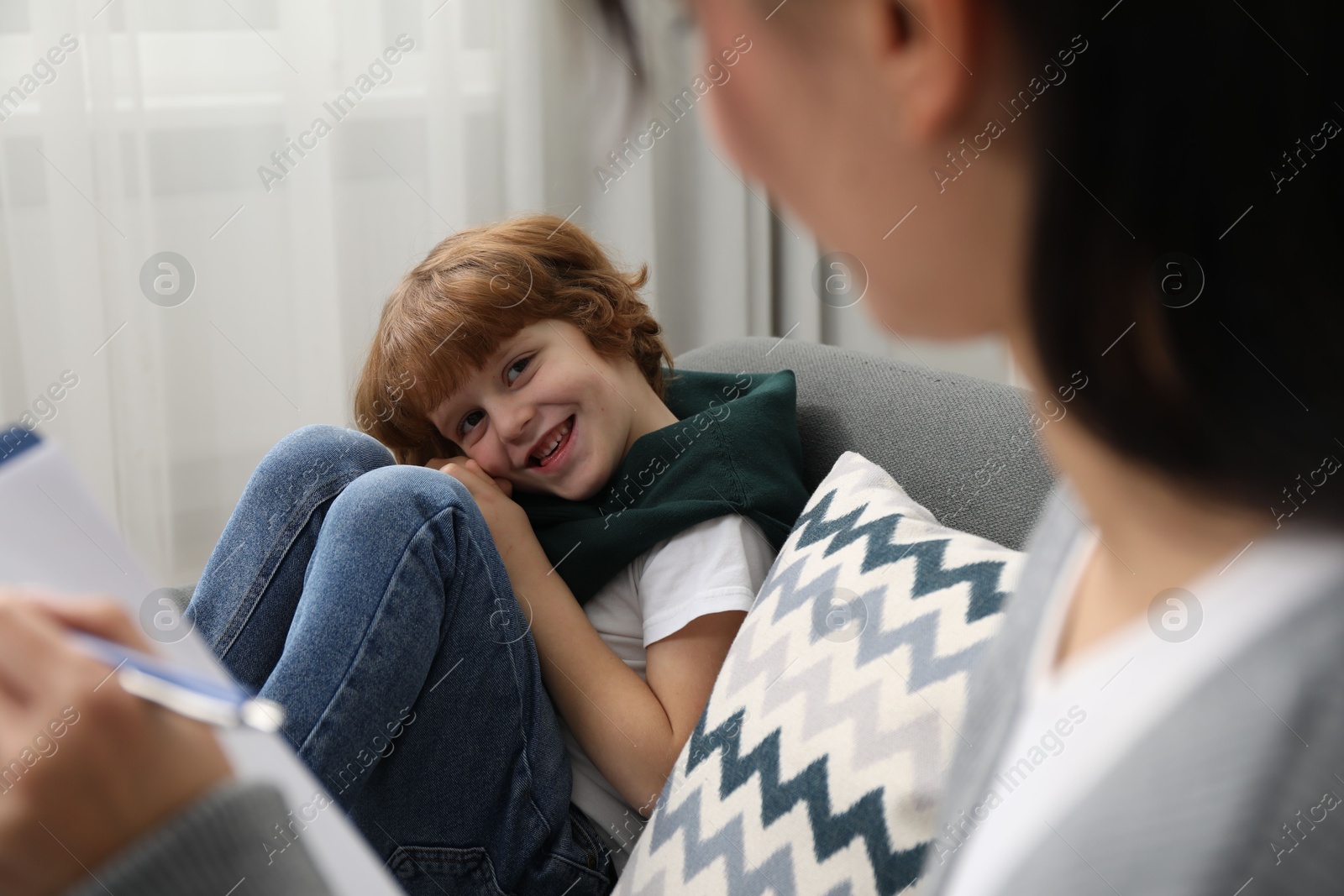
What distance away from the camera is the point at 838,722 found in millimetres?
688

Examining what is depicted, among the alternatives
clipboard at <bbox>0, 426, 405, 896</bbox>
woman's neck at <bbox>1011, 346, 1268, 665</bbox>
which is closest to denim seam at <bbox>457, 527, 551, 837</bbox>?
clipboard at <bbox>0, 426, 405, 896</bbox>

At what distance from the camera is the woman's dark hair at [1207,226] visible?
0.19 metres

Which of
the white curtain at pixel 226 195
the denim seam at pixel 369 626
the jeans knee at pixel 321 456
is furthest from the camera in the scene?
the white curtain at pixel 226 195

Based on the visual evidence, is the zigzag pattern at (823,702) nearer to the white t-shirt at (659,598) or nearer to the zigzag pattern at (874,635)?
the zigzag pattern at (874,635)

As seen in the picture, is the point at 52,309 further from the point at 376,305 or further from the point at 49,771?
the point at 49,771

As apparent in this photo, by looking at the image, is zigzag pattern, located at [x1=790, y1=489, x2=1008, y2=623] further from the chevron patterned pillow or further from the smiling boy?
the smiling boy

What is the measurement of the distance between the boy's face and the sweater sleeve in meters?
0.91

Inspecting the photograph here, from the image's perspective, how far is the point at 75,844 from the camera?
0.24 m

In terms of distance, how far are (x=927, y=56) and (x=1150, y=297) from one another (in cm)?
6

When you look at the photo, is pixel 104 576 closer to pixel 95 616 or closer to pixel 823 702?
pixel 95 616

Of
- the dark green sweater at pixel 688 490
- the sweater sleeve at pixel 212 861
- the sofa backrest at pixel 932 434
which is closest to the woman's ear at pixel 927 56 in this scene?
the sweater sleeve at pixel 212 861

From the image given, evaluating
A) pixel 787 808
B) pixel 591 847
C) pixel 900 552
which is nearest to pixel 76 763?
pixel 787 808

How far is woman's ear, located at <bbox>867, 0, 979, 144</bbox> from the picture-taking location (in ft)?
0.65

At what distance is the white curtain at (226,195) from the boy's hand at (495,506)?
2.63 ft
